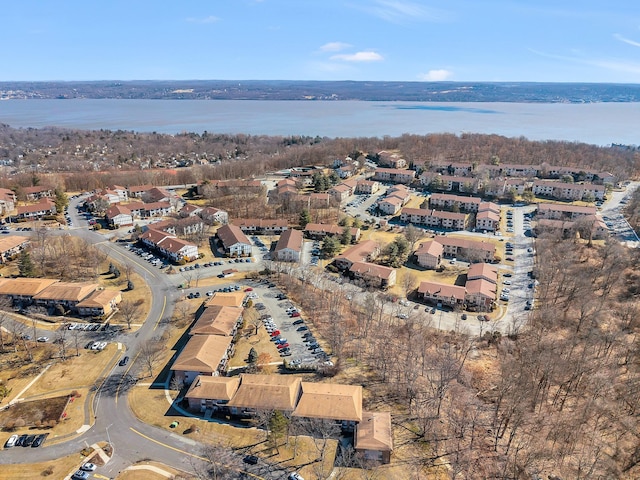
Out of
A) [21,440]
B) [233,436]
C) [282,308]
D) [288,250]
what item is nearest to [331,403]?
[233,436]

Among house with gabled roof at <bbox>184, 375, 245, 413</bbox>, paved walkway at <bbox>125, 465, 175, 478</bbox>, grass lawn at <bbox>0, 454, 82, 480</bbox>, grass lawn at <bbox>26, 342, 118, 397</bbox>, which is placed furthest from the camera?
grass lawn at <bbox>26, 342, 118, 397</bbox>

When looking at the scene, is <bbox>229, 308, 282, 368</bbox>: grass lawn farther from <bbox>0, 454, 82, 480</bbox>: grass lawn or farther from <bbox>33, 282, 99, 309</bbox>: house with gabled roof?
<bbox>33, 282, 99, 309</bbox>: house with gabled roof

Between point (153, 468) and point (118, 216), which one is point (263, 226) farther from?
point (153, 468)

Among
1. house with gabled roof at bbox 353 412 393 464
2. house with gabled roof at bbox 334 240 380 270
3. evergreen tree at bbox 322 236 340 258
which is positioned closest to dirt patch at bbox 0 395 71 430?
house with gabled roof at bbox 353 412 393 464

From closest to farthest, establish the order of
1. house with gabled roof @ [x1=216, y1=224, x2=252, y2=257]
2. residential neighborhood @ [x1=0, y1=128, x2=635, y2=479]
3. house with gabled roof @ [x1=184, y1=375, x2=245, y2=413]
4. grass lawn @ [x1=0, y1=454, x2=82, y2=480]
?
grass lawn @ [x1=0, y1=454, x2=82, y2=480], residential neighborhood @ [x1=0, y1=128, x2=635, y2=479], house with gabled roof @ [x1=184, y1=375, x2=245, y2=413], house with gabled roof @ [x1=216, y1=224, x2=252, y2=257]

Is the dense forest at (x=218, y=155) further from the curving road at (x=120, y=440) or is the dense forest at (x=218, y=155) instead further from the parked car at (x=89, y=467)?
the parked car at (x=89, y=467)

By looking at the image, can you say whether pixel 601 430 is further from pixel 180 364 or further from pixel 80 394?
pixel 80 394

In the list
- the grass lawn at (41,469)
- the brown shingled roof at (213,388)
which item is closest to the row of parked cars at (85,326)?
the brown shingled roof at (213,388)

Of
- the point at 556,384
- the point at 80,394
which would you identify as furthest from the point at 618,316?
the point at 80,394

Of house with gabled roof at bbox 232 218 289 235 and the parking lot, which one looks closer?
the parking lot
